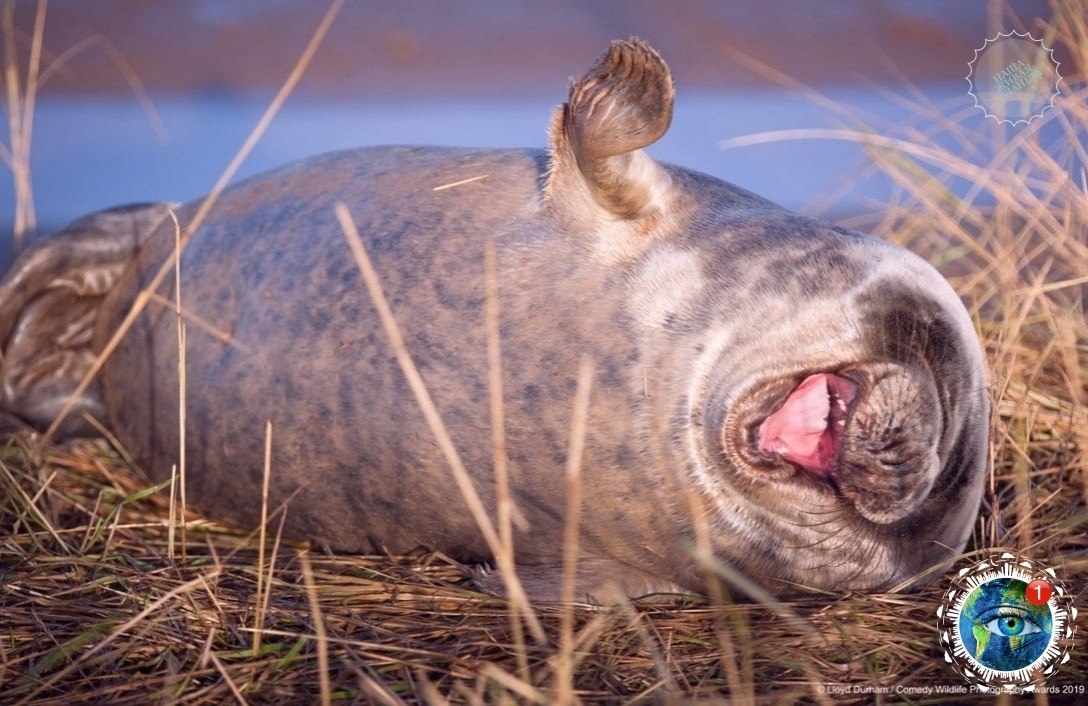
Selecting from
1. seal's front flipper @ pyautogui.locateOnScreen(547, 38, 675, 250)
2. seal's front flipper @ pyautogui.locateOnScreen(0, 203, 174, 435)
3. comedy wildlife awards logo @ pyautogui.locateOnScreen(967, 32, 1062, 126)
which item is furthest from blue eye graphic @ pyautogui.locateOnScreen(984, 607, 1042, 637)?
seal's front flipper @ pyautogui.locateOnScreen(0, 203, 174, 435)

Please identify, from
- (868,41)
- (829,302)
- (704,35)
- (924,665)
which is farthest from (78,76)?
(924,665)

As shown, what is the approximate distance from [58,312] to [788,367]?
2.38 metres

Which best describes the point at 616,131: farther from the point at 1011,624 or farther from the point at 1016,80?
the point at 1016,80

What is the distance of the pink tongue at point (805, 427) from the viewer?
101 inches

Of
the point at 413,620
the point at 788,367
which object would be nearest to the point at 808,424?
the point at 788,367

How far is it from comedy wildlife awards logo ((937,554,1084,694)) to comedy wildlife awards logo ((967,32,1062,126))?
1688 millimetres

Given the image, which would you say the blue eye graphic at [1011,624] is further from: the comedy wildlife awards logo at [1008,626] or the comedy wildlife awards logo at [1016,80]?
the comedy wildlife awards logo at [1016,80]

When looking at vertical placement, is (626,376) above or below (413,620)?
above

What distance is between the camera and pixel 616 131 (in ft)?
8.48

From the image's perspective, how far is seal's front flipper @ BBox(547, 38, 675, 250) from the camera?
2.58m

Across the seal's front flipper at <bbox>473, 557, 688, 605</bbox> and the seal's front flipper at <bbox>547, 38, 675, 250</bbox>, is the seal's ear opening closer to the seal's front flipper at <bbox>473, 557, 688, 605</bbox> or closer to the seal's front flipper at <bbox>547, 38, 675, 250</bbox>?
the seal's front flipper at <bbox>547, 38, 675, 250</bbox>

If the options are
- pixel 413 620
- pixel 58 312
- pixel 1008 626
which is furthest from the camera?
pixel 58 312

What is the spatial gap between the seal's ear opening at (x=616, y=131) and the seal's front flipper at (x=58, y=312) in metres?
1.66

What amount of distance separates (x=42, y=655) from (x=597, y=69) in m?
1.67
